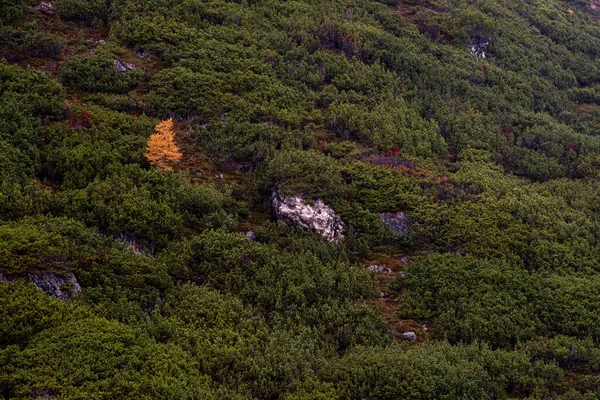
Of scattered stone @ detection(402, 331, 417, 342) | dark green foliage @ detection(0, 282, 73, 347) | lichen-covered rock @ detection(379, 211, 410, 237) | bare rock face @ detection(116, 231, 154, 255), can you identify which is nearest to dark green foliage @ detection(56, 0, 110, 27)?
bare rock face @ detection(116, 231, 154, 255)

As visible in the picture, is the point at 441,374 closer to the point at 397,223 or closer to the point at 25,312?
the point at 397,223

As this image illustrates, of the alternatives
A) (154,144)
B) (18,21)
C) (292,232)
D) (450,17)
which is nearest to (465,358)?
(292,232)

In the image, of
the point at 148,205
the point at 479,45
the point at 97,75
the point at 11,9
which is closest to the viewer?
the point at 148,205

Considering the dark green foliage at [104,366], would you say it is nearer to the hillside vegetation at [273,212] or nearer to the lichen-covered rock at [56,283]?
the hillside vegetation at [273,212]

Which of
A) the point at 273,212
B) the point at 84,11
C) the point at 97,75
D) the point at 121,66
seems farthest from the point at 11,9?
the point at 273,212

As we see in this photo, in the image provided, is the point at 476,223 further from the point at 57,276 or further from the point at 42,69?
the point at 42,69

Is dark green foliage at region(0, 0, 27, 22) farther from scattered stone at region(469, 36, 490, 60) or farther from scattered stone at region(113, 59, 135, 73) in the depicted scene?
scattered stone at region(469, 36, 490, 60)
